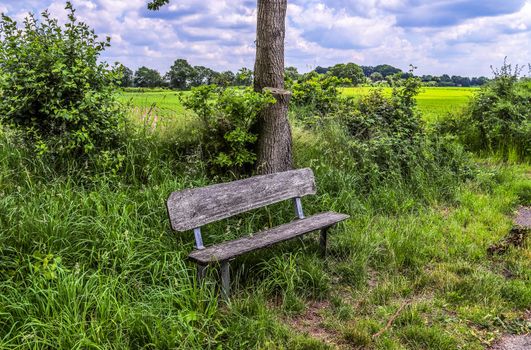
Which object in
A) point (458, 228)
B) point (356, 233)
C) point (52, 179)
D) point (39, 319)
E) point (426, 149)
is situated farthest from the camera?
point (426, 149)

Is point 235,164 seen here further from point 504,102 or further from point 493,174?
point 504,102

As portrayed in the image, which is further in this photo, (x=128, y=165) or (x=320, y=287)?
(x=128, y=165)

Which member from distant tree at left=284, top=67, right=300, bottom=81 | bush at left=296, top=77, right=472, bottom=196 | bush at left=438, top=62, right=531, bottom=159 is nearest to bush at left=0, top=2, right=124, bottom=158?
bush at left=296, top=77, right=472, bottom=196

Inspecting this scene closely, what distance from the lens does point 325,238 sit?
4.88 metres

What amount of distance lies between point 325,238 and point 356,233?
54 centimetres

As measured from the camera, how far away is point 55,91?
A: 16.4ft

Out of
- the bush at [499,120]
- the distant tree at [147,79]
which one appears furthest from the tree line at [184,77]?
the bush at [499,120]

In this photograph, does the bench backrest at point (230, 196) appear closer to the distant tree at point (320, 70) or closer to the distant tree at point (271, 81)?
the distant tree at point (271, 81)

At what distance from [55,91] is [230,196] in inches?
91.4

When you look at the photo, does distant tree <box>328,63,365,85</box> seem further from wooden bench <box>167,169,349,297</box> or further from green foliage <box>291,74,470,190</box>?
wooden bench <box>167,169,349,297</box>

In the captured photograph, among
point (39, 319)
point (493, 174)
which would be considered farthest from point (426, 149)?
point (39, 319)

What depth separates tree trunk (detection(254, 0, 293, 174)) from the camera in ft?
19.7

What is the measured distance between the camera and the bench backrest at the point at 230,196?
3971mm

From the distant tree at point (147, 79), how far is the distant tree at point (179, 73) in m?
0.26
